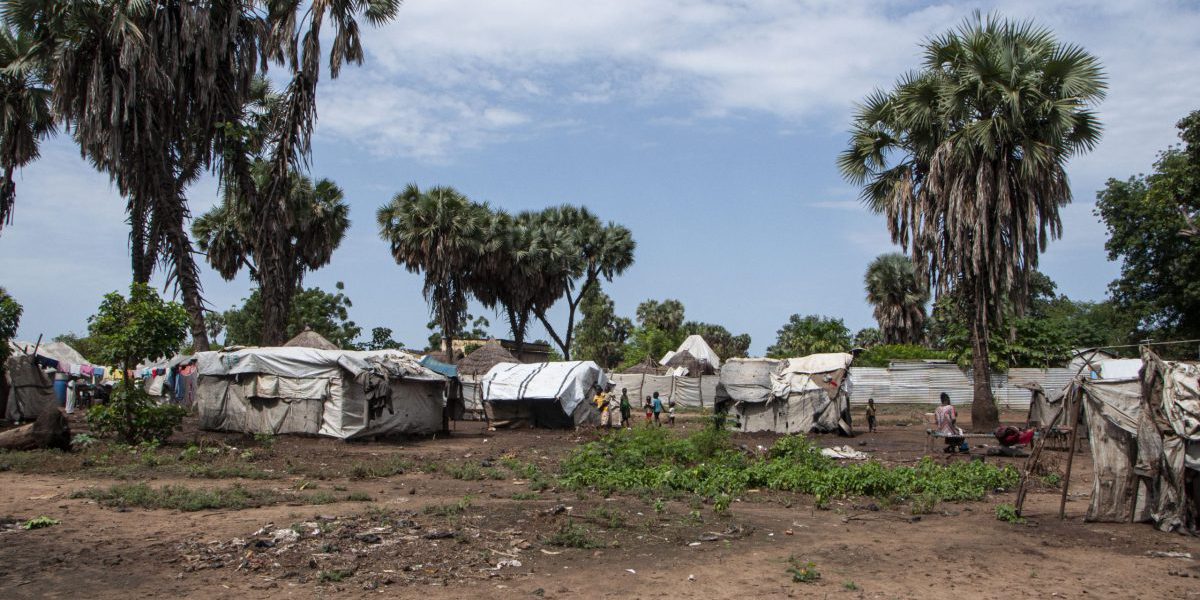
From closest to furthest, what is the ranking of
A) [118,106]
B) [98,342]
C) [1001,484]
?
[1001,484] < [98,342] < [118,106]

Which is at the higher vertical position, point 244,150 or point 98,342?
point 244,150

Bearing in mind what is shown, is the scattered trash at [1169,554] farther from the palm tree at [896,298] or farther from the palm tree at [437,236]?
the palm tree at [896,298]

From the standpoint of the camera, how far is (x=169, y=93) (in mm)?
22656

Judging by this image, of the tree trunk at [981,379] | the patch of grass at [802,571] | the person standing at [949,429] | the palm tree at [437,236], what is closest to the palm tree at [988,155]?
the tree trunk at [981,379]

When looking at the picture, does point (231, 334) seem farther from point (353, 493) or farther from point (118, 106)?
point (353, 493)

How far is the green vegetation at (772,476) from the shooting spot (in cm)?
1217

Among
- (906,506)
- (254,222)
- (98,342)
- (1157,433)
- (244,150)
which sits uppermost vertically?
(244,150)

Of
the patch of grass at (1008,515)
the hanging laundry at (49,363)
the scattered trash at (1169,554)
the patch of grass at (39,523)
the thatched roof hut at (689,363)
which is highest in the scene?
the thatched roof hut at (689,363)

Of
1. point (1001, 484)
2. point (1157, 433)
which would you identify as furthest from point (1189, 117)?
point (1157, 433)

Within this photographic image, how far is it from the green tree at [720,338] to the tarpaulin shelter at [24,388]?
44240 mm

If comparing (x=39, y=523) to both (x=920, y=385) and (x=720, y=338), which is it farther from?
(x=720, y=338)

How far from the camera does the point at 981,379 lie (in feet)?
76.9

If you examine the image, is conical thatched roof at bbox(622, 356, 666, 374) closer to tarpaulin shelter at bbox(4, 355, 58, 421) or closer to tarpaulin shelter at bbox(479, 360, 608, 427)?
tarpaulin shelter at bbox(479, 360, 608, 427)

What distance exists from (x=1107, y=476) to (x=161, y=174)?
22513mm
